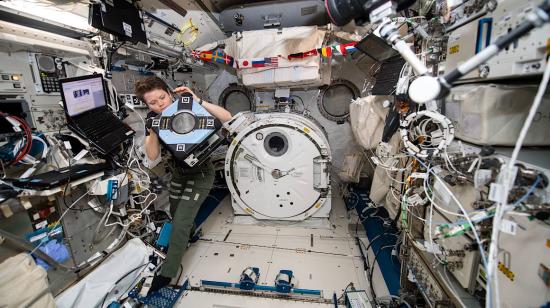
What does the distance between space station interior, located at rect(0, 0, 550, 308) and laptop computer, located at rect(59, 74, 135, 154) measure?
1cm

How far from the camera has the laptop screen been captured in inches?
73.1

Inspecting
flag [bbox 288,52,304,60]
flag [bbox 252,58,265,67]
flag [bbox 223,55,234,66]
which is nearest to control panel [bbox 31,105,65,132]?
flag [bbox 223,55,234,66]

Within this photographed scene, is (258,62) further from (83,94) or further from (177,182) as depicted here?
(83,94)

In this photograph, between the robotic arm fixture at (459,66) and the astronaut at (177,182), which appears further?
the astronaut at (177,182)

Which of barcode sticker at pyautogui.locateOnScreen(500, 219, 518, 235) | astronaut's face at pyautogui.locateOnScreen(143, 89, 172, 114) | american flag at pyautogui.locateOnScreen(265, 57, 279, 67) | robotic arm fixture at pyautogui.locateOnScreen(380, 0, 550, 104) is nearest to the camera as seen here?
robotic arm fixture at pyautogui.locateOnScreen(380, 0, 550, 104)

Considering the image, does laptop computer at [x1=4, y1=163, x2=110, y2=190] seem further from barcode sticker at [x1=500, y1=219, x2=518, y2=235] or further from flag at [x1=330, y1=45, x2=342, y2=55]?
flag at [x1=330, y1=45, x2=342, y2=55]

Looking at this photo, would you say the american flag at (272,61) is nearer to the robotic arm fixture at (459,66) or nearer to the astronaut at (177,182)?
the astronaut at (177,182)

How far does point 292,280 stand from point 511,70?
232cm

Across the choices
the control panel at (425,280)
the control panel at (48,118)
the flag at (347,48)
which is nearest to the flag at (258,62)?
the flag at (347,48)

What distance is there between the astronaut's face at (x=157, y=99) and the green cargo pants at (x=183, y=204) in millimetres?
795

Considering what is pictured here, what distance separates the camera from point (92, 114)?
2107 mm

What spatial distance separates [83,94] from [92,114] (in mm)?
196

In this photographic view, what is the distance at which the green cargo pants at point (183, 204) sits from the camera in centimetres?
239

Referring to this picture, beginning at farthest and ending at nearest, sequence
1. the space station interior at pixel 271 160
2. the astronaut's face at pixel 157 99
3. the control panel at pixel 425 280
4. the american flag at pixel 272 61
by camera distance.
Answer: the american flag at pixel 272 61, the astronaut's face at pixel 157 99, the control panel at pixel 425 280, the space station interior at pixel 271 160
